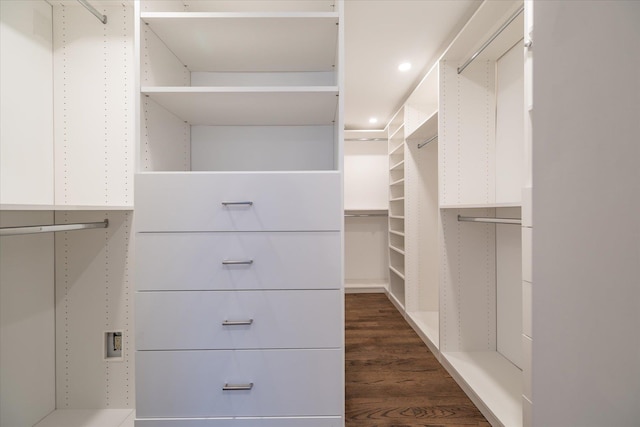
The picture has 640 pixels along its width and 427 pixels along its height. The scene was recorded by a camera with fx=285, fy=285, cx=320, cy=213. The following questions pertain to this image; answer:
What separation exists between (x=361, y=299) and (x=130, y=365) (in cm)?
244

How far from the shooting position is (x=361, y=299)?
3371 mm

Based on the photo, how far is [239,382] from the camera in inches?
44.9

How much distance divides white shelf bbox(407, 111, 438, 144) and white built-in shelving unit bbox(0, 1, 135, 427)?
197 centimetres

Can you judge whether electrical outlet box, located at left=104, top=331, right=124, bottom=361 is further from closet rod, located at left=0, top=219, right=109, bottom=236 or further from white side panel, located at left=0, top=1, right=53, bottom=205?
white side panel, located at left=0, top=1, right=53, bottom=205

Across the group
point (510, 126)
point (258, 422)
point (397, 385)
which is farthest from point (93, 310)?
point (510, 126)

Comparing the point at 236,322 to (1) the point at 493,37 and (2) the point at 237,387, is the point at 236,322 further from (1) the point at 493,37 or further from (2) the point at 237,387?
(1) the point at 493,37

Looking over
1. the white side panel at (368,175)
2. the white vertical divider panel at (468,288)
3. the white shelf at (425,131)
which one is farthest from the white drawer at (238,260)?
the white side panel at (368,175)

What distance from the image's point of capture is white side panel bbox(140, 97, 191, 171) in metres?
1.21

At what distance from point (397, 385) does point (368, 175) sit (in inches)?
100

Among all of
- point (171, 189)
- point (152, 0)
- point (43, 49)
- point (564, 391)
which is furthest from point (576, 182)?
point (43, 49)

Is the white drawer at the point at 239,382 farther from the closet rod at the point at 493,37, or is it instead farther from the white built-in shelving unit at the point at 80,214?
the closet rod at the point at 493,37

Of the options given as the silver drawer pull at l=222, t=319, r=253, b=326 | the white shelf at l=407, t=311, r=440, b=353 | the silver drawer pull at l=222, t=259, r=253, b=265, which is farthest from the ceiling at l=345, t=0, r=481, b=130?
the white shelf at l=407, t=311, r=440, b=353

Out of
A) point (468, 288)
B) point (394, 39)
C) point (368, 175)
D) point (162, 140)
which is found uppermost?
point (394, 39)

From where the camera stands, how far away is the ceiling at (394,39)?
161 cm
